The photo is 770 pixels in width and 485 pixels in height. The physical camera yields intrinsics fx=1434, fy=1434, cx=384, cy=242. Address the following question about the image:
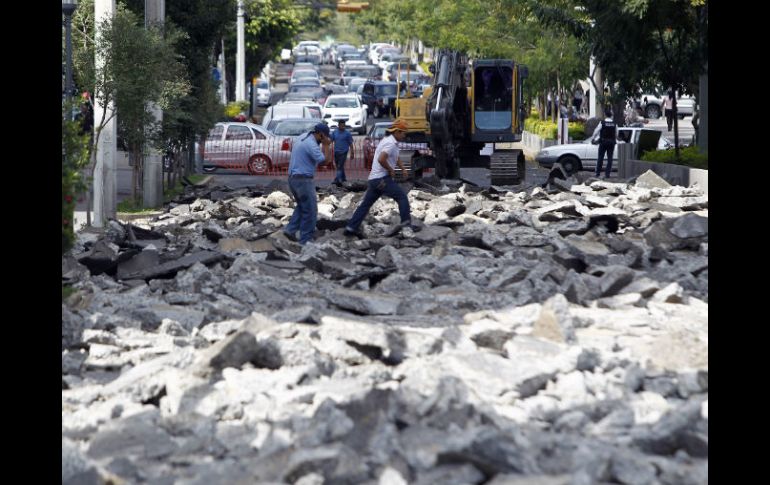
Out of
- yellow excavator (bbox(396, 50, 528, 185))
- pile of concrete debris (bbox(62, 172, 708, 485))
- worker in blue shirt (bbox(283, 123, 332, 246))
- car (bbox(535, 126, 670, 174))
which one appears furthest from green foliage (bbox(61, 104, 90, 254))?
car (bbox(535, 126, 670, 174))

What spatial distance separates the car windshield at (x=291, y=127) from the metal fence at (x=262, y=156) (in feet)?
7.16

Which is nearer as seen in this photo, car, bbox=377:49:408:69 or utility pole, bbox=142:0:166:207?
utility pole, bbox=142:0:166:207

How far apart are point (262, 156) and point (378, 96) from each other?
116 ft

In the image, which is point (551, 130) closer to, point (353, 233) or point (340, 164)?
point (340, 164)

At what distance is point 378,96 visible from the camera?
7488 cm

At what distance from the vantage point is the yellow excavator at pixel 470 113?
3114 centimetres

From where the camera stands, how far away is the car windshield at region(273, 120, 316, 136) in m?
43.1

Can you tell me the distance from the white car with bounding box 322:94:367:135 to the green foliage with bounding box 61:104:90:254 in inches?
1794

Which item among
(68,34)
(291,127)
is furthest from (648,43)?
(68,34)

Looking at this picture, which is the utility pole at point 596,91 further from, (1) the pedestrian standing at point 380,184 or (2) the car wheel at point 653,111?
(1) the pedestrian standing at point 380,184

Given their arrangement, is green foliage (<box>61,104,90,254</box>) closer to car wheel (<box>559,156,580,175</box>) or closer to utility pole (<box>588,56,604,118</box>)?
car wheel (<box>559,156,580,175</box>)

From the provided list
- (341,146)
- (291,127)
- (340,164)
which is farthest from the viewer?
(291,127)

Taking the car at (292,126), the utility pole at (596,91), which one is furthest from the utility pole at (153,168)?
the utility pole at (596,91)

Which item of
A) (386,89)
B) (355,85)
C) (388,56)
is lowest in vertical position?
(386,89)
